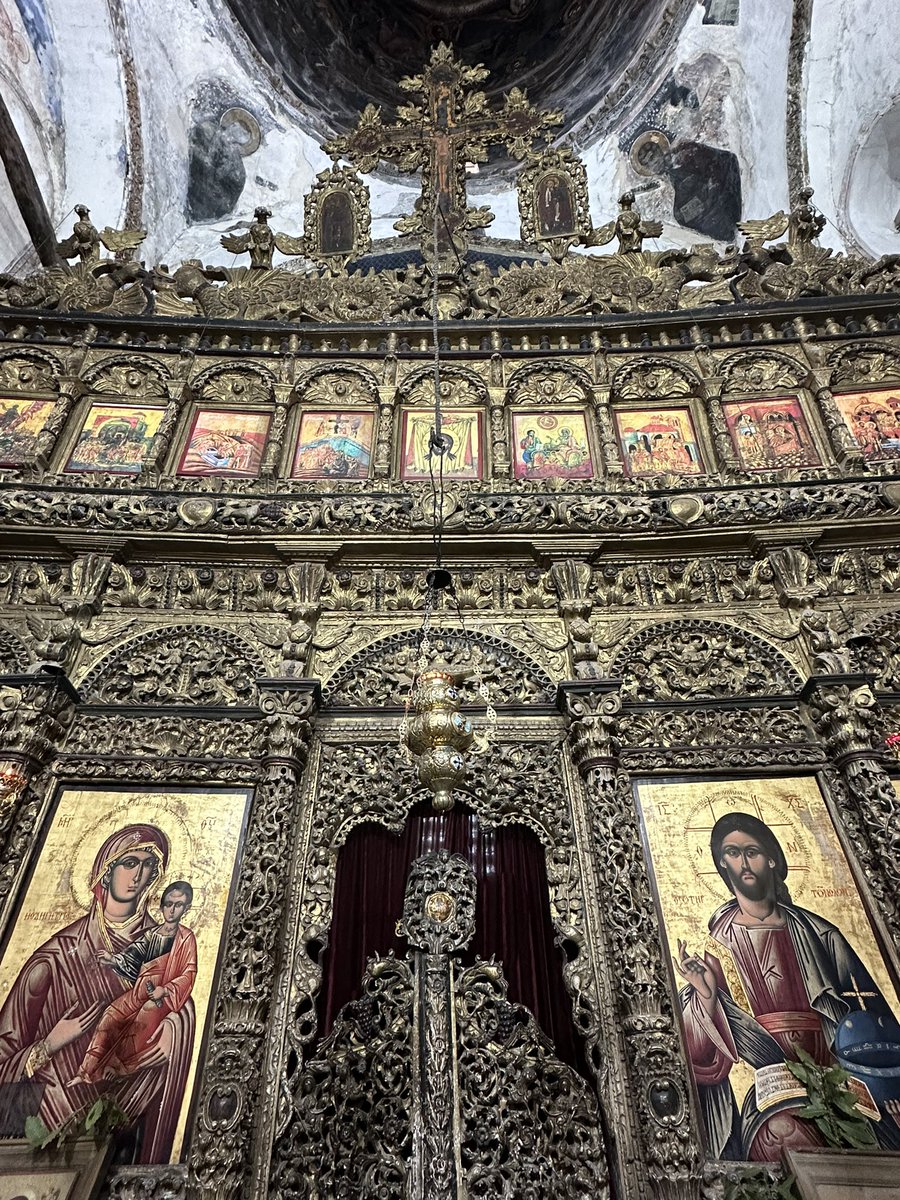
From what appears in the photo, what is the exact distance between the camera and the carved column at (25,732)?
4.77m

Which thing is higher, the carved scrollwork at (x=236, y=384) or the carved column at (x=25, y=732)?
the carved scrollwork at (x=236, y=384)

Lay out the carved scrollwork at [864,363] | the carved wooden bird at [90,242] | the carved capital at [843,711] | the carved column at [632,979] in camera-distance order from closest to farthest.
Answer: the carved column at [632,979] → the carved capital at [843,711] → the carved scrollwork at [864,363] → the carved wooden bird at [90,242]

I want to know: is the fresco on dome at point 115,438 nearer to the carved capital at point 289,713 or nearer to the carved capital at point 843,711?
the carved capital at point 289,713

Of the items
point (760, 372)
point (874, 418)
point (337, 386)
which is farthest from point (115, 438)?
point (874, 418)

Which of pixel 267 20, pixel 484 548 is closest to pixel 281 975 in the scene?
pixel 484 548

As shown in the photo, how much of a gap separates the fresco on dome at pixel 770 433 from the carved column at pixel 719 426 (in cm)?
11

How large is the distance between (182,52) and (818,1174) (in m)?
17.5

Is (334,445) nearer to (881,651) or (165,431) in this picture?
(165,431)

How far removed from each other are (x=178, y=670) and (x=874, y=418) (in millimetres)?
6910

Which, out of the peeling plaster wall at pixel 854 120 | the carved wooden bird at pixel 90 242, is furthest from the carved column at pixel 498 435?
the peeling plaster wall at pixel 854 120

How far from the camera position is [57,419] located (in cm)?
708

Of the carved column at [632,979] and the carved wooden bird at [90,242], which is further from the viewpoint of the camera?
the carved wooden bird at [90,242]

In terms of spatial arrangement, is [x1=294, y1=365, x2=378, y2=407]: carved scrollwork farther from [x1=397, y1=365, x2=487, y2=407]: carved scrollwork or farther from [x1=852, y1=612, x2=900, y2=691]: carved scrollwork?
[x1=852, y1=612, x2=900, y2=691]: carved scrollwork

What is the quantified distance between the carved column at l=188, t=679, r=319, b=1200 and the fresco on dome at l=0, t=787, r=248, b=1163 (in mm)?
164
